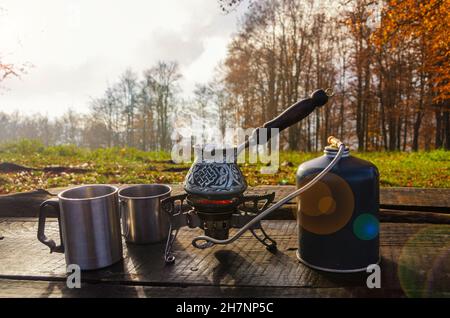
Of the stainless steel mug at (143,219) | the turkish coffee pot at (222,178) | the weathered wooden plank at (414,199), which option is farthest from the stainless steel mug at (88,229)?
the weathered wooden plank at (414,199)

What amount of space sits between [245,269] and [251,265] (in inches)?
1.8

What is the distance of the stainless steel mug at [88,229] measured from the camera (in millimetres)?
1515

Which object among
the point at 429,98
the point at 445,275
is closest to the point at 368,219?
the point at 445,275

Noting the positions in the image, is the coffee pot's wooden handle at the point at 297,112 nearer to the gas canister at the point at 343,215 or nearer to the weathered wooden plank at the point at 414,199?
the gas canister at the point at 343,215

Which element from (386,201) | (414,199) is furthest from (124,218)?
(414,199)

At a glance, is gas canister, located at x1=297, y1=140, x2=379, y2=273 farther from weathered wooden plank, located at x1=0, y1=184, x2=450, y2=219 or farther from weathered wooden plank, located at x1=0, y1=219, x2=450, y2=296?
weathered wooden plank, located at x1=0, y1=184, x2=450, y2=219

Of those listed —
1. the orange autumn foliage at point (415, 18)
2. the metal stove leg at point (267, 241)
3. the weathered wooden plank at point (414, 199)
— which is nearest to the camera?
the metal stove leg at point (267, 241)

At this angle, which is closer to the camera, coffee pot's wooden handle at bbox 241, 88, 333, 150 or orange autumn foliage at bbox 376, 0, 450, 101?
coffee pot's wooden handle at bbox 241, 88, 333, 150

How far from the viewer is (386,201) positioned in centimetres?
221

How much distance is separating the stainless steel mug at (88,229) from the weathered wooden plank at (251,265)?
6cm

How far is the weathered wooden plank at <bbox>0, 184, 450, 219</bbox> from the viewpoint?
212cm

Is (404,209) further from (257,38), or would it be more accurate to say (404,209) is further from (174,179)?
(257,38)

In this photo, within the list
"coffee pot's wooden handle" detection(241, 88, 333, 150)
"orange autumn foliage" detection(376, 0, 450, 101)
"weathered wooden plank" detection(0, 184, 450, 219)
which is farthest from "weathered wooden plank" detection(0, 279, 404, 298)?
"orange autumn foliage" detection(376, 0, 450, 101)
